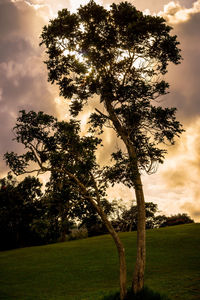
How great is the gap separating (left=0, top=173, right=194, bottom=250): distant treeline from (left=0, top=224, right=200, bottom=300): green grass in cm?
389

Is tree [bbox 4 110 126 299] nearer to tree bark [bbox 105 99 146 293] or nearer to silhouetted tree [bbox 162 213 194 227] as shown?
tree bark [bbox 105 99 146 293]

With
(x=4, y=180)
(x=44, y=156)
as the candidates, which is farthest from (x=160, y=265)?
(x=4, y=180)

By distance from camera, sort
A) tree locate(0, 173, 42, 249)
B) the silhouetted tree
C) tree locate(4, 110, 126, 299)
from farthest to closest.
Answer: the silhouetted tree, tree locate(0, 173, 42, 249), tree locate(4, 110, 126, 299)

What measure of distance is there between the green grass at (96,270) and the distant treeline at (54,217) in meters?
3.89

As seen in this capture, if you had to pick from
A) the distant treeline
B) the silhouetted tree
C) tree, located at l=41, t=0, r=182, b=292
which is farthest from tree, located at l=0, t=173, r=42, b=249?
tree, located at l=41, t=0, r=182, b=292

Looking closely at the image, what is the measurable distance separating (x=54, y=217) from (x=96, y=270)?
52.2ft

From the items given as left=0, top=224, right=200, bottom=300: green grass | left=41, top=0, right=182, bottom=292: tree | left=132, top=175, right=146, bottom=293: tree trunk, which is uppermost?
left=41, top=0, right=182, bottom=292: tree

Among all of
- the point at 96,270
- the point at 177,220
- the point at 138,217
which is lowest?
the point at 96,270

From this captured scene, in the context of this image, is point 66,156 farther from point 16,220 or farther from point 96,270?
point 16,220

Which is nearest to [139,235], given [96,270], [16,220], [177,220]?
[96,270]

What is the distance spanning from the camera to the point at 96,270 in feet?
88.8

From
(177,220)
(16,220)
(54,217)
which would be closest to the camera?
(54,217)

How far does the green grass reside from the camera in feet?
62.0

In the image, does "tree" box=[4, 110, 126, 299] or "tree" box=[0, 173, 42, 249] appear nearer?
"tree" box=[4, 110, 126, 299]
